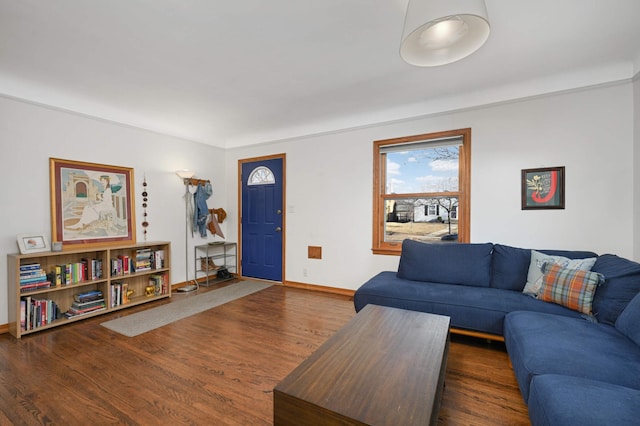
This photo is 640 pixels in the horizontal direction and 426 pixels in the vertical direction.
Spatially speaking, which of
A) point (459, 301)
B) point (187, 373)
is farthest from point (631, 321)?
point (187, 373)

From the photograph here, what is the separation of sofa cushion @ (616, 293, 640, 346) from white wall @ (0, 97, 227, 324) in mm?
4861

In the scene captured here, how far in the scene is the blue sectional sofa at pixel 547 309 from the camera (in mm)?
1144

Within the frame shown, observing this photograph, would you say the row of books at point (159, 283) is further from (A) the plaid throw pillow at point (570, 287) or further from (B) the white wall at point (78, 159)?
(A) the plaid throw pillow at point (570, 287)

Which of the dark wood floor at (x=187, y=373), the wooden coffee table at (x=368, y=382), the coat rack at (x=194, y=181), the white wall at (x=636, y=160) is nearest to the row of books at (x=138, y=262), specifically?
the dark wood floor at (x=187, y=373)

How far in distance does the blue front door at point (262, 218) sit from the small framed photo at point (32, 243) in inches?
103

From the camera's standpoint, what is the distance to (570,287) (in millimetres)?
2123

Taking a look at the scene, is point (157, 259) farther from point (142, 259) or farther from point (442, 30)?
point (442, 30)

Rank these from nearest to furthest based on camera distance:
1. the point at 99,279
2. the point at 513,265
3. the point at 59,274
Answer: the point at 513,265 → the point at 59,274 → the point at 99,279

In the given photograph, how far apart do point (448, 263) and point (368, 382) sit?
6.71 ft

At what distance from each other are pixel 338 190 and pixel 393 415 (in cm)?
326

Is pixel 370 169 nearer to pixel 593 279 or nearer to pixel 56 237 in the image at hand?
pixel 593 279

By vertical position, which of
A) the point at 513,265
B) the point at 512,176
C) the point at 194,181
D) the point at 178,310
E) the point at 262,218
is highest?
the point at 194,181

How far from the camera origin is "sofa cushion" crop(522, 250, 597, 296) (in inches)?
90.4

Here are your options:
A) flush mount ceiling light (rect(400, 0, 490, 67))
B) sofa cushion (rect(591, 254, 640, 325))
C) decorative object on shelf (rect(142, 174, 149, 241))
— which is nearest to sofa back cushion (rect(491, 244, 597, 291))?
sofa cushion (rect(591, 254, 640, 325))
